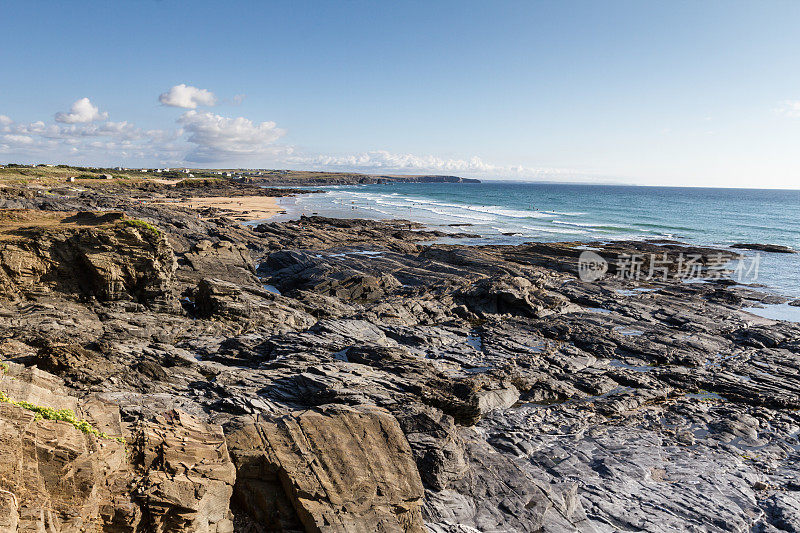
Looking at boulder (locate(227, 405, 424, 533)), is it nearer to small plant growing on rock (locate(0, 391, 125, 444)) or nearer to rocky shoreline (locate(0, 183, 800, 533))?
rocky shoreline (locate(0, 183, 800, 533))

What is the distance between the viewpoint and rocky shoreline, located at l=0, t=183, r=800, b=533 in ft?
30.8

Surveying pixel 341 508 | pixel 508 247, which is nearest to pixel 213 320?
pixel 341 508

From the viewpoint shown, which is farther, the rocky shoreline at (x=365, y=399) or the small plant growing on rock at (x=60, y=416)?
the rocky shoreline at (x=365, y=399)

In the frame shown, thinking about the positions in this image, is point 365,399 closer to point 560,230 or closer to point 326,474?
point 326,474

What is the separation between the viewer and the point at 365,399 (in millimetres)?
16125

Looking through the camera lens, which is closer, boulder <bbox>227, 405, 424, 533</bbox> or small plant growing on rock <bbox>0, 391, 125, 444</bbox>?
small plant growing on rock <bbox>0, 391, 125, 444</bbox>

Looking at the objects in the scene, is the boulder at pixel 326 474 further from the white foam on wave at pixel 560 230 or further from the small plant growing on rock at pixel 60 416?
the white foam on wave at pixel 560 230

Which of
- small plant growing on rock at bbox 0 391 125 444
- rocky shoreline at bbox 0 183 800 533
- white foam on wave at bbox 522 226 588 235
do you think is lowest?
rocky shoreline at bbox 0 183 800 533

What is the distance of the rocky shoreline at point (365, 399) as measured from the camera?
9391mm

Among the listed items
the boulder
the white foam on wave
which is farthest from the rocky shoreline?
the white foam on wave

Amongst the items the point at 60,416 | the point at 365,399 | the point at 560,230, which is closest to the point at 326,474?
the point at 60,416

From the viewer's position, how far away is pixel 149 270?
25344mm

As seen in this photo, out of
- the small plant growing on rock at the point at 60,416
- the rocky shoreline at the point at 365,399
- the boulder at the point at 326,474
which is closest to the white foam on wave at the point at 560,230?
the rocky shoreline at the point at 365,399

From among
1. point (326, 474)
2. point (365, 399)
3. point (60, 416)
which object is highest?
point (60, 416)
